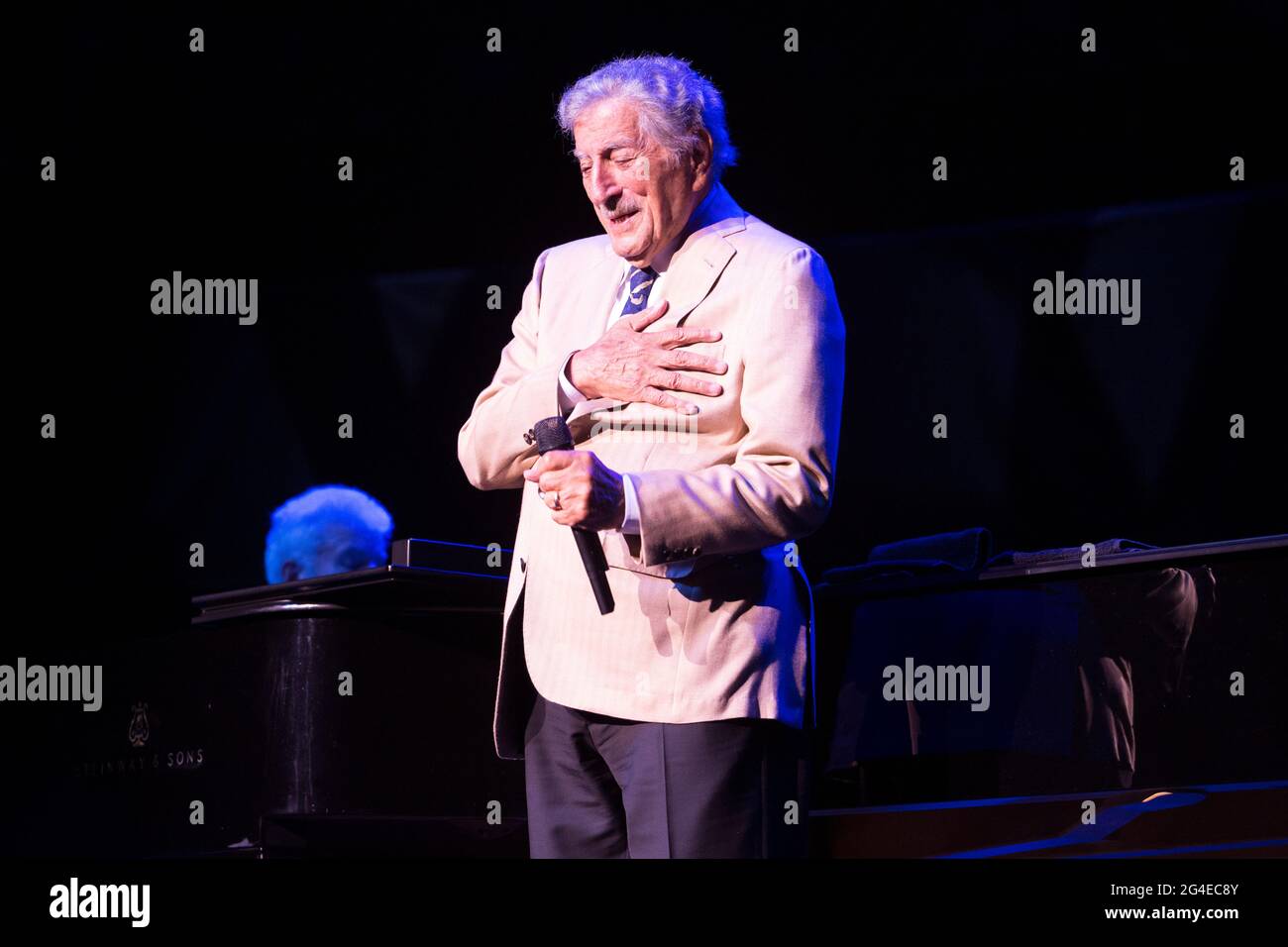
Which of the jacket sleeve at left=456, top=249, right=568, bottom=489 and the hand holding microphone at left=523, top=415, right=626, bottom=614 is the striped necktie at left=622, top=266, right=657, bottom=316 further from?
the hand holding microphone at left=523, top=415, right=626, bottom=614

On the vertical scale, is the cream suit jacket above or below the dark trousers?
above

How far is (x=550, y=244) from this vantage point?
17.1ft

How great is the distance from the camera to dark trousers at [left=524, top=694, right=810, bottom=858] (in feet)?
6.60

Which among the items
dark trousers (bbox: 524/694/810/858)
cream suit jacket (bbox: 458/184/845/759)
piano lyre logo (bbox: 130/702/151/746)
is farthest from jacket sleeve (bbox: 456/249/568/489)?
piano lyre logo (bbox: 130/702/151/746)

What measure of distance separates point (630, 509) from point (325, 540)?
7.76ft

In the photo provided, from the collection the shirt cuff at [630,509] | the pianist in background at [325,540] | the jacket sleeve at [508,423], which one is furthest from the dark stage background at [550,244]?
the shirt cuff at [630,509]

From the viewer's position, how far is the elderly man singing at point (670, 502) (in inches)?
79.7

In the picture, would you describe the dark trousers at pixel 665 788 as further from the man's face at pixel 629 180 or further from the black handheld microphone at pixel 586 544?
the man's face at pixel 629 180

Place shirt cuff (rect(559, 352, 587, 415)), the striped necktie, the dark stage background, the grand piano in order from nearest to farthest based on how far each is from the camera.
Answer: shirt cuff (rect(559, 352, 587, 415)) → the striped necktie → the grand piano → the dark stage background

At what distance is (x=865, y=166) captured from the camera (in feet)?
16.1

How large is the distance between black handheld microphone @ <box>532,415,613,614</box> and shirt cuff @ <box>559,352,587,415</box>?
0.09 m

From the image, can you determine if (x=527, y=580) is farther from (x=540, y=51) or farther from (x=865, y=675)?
(x=540, y=51)
